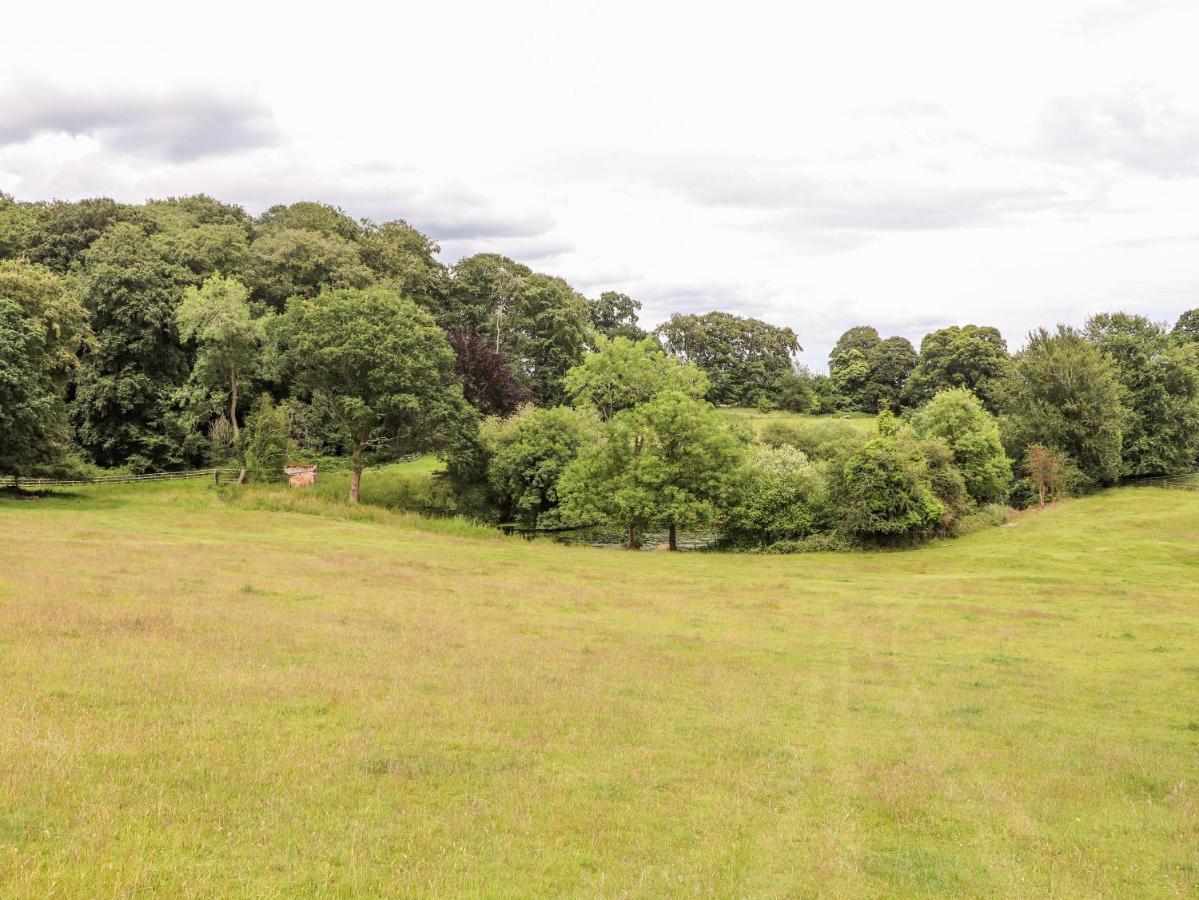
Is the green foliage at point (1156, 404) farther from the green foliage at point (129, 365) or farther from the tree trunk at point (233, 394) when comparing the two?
the green foliage at point (129, 365)

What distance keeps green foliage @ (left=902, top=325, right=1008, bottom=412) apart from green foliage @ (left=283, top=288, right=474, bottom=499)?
8167 centimetres

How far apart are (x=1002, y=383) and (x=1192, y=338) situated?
2033 inches

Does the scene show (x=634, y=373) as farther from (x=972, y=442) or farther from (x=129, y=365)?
(x=129, y=365)

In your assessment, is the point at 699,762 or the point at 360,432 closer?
the point at 699,762

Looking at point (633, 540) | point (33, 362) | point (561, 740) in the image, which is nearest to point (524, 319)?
point (633, 540)

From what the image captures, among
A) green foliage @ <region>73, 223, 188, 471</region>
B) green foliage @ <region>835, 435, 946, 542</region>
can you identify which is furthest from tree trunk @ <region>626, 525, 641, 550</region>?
green foliage @ <region>73, 223, 188, 471</region>

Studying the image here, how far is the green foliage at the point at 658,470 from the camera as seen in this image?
55438 mm

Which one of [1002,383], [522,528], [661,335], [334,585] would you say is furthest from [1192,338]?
[334,585]

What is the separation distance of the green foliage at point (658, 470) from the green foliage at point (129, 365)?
36296 mm

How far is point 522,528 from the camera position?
66375mm

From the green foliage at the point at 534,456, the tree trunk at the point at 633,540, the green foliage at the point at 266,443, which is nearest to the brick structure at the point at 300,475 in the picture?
the green foliage at the point at 266,443

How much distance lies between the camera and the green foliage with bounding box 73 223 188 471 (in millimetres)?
65062

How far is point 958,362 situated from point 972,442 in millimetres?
58480

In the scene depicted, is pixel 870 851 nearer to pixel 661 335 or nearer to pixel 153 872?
pixel 153 872
